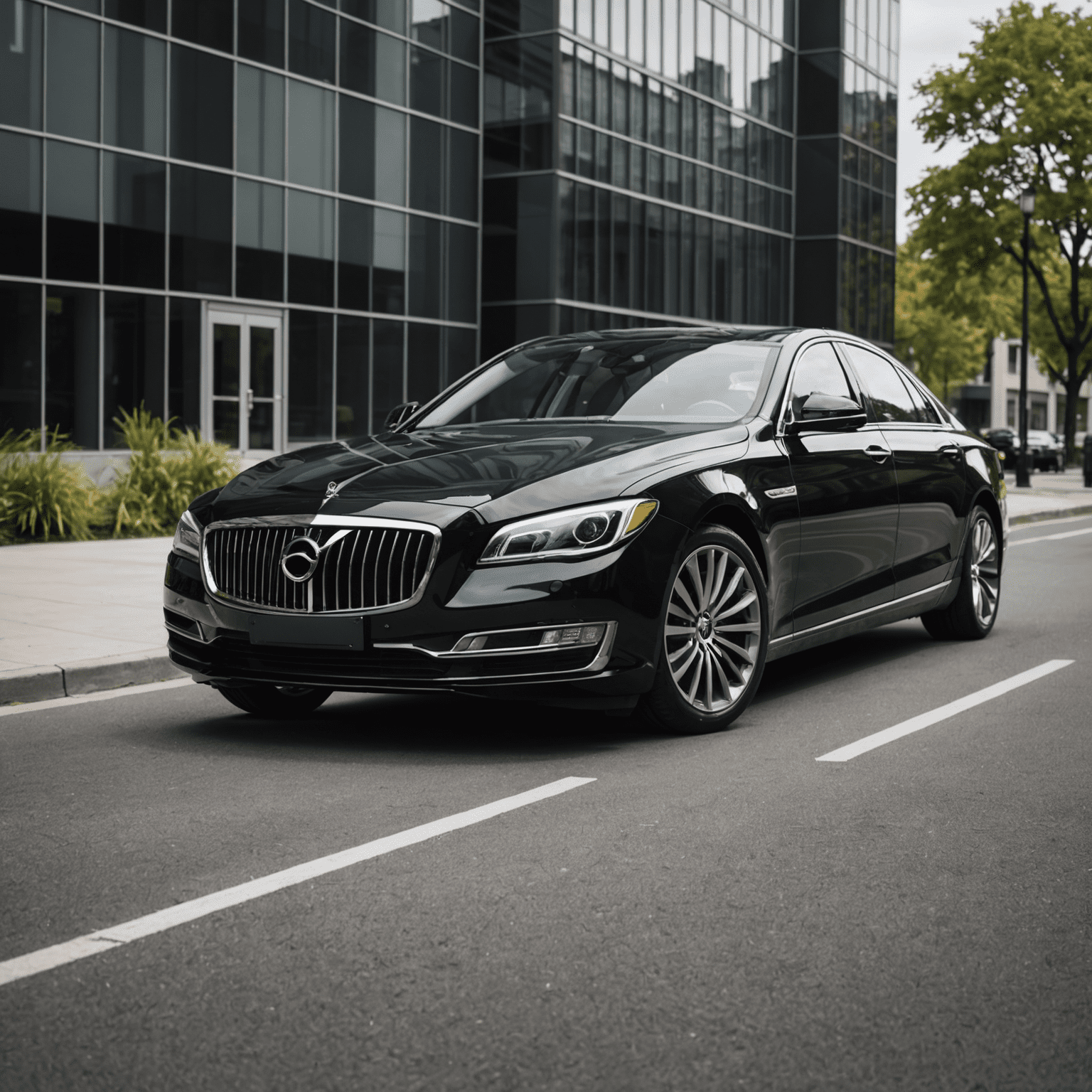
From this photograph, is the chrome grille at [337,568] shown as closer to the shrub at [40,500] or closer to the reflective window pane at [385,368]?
the shrub at [40,500]

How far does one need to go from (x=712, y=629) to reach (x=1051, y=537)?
14.2m

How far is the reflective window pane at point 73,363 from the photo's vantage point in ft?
75.2

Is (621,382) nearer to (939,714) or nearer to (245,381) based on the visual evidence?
(939,714)

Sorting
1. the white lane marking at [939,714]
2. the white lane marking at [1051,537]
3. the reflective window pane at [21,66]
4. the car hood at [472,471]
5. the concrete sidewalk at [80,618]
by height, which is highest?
the reflective window pane at [21,66]

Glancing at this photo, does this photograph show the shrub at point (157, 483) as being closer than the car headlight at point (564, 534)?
No

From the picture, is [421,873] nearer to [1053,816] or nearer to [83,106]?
[1053,816]

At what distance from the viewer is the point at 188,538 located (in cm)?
613

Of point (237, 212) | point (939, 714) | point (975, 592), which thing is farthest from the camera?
point (237, 212)

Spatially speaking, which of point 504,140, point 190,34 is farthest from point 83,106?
point 504,140

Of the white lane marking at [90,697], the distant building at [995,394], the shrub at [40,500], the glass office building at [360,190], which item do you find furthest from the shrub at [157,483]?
the distant building at [995,394]

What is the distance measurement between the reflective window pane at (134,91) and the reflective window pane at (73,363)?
252 cm

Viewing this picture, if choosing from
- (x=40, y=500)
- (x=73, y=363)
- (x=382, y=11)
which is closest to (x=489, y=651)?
(x=40, y=500)

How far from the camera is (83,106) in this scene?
75.9 ft

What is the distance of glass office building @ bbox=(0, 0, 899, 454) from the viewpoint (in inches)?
909
